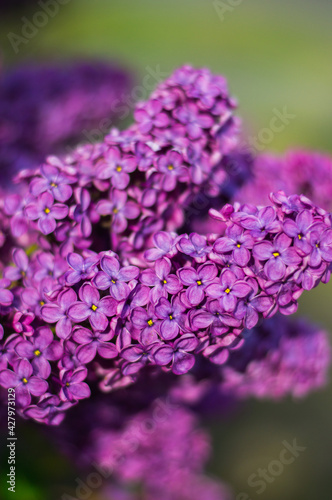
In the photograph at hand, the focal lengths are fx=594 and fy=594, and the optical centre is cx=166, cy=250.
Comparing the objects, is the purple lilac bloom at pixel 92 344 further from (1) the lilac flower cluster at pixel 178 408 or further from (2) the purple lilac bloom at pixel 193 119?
(2) the purple lilac bloom at pixel 193 119

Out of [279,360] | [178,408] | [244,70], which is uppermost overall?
[279,360]

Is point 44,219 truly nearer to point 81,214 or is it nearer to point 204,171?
point 81,214

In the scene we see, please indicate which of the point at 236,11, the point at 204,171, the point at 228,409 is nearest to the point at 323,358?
the point at 228,409

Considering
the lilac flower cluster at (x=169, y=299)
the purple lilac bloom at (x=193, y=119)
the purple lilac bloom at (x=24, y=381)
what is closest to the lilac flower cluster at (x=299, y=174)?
the purple lilac bloom at (x=193, y=119)

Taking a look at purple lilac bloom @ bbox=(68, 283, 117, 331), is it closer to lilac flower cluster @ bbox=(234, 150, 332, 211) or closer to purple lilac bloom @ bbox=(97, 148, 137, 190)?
purple lilac bloom @ bbox=(97, 148, 137, 190)

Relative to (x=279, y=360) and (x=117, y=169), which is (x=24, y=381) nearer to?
(x=117, y=169)

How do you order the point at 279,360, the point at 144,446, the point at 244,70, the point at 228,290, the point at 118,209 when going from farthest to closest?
the point at 244,70
the point at 144,446
the point at 279,360
the point at 118,209
the point at 228,290

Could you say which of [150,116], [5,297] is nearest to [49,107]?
[150,116]
